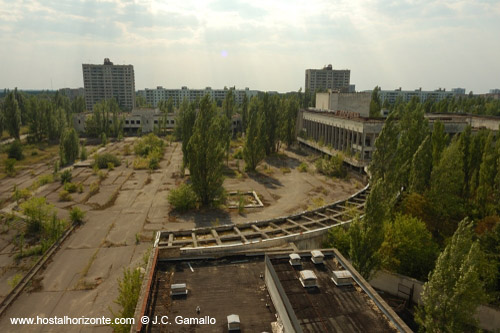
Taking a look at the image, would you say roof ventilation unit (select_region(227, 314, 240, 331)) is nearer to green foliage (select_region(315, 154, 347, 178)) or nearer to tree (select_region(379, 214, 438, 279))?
tree (select_region(379, 214, 438, 279))

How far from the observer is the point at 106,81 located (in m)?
159

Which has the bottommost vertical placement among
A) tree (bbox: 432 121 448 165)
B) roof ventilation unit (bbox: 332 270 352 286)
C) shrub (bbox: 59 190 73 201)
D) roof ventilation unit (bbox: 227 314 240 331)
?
shrub (bbox: 59 190 73 201)

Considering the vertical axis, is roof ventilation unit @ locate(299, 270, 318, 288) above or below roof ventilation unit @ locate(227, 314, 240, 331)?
above

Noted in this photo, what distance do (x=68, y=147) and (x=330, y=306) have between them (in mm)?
59436

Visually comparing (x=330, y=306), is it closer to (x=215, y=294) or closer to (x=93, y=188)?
(x=215, y=294)

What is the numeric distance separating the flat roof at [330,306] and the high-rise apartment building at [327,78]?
632 ft

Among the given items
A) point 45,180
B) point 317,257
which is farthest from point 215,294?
point 45,180

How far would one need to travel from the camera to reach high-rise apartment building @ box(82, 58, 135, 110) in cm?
15738

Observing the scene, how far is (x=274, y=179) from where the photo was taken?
49969 millimetres

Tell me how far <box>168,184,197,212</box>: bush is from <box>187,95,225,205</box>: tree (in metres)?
0.89

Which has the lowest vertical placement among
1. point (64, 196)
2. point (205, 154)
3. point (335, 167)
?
point (64, 196)

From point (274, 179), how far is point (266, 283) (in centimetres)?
3491

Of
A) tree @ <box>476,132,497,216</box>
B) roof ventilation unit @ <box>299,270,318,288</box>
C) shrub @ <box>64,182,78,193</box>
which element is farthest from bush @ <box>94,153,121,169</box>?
tree @ <box>476,132,497,216</box>

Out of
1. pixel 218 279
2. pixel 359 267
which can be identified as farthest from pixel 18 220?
pixel 359 267
